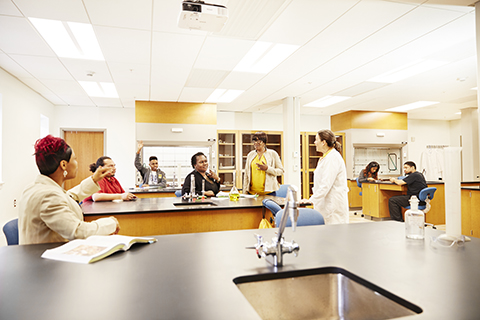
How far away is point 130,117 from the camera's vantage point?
27.5 ft

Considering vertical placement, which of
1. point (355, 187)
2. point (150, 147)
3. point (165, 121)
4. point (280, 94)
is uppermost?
point (280, 94)

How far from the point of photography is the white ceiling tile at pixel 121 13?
9.93 ft

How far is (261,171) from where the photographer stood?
14.0ft

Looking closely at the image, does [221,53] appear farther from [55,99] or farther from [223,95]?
[55,99]

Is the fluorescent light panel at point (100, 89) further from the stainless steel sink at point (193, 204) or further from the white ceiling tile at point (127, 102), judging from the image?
the stainless steel sink at point (193, 204)

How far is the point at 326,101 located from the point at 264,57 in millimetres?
3492

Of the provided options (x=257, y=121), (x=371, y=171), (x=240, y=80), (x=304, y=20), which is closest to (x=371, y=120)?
(x=371, y=171)

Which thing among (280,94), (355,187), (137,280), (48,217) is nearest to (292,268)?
(137,280)

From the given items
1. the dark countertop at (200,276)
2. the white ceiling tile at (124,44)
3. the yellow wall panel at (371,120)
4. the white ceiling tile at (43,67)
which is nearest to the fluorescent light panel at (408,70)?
the yellow wall panel at (371,120)

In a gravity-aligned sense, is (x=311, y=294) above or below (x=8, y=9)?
below

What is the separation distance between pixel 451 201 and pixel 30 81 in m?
6.82

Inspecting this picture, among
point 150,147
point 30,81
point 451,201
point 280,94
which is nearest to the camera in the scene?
point 451,201

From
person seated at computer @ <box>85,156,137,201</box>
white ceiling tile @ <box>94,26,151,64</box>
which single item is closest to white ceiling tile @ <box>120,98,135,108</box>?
white ceiling tile @ <box>94,26,151,64</box>

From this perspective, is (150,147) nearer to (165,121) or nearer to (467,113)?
(165,121)
